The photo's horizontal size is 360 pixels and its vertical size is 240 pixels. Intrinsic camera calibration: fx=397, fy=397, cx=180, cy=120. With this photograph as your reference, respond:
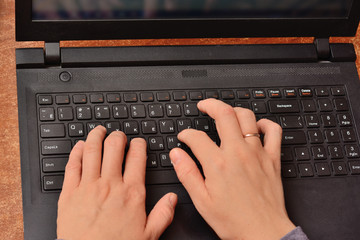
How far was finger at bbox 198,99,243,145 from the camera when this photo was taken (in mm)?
610

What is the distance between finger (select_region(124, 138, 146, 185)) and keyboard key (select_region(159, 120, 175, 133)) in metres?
0.05

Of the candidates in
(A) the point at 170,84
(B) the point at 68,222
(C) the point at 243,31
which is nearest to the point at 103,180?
(B) the point at 68,222

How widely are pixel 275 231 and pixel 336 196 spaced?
16 centimetres

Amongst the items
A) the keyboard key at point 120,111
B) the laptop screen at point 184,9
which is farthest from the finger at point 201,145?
the laptop screen at point 184,9

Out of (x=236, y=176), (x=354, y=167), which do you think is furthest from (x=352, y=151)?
(x=236, y=176)

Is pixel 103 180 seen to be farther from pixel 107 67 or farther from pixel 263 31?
pixel 263 31

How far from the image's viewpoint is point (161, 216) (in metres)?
0.57

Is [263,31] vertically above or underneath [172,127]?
above

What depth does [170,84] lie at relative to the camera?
0.69m

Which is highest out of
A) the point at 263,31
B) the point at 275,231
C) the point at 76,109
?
the point at 263,31

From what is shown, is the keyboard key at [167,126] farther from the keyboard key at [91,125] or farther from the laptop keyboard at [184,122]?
the keyboard key at [91,125]

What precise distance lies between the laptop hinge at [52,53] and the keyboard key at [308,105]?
17.0 inches

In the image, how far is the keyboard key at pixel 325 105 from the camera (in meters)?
0.70

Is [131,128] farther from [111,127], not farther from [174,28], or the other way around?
[174,28]
